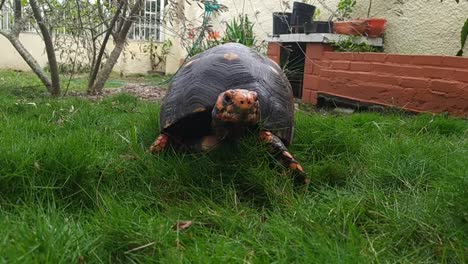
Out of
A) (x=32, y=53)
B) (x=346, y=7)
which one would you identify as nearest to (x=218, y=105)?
(x=346, y=7)

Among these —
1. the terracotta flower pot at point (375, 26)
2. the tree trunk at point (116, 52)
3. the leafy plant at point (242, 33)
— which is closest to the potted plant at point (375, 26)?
the terracotta flower pot at point (375, 26)

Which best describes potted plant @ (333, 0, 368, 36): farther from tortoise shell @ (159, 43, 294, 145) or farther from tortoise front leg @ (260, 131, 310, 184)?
tortoise front leg @ (260, 131, 310, 184)

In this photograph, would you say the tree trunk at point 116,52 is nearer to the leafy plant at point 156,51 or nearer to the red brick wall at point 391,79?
the red brick wall at point 391,79

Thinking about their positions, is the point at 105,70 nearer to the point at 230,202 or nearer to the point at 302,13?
the point at 302,13

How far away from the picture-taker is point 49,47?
4.96m

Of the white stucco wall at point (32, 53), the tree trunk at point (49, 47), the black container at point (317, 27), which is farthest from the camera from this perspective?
the white stucco wall at point (32, 53)

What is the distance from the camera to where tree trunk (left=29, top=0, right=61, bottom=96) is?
4.62m

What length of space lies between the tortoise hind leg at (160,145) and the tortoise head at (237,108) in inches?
18.3

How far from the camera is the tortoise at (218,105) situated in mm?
2196

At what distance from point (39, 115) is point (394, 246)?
9.20 ft

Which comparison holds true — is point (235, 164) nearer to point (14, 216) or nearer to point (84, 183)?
point (84, 183)

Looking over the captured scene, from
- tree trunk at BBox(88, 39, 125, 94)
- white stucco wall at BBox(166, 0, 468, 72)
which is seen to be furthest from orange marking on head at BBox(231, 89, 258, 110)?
tree trunk at BBox(88, 39, 125, 94)

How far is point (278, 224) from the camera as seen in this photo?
1.62 m

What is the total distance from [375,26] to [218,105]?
3.58m
